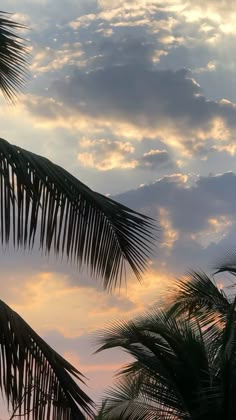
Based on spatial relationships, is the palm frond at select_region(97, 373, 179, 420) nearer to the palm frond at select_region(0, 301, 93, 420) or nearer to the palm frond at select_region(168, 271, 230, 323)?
the palm frond at select_region(168, 271, 230, 323)

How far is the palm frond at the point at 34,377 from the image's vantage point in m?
5.24

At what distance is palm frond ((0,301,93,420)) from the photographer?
206 inches

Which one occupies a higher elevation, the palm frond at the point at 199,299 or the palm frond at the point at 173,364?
the palm frond at the point at 199,299

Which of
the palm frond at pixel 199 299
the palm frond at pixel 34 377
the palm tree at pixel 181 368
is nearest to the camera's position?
the palm frond at pixel 34 377

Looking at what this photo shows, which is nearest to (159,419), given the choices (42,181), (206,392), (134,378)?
(206,392)

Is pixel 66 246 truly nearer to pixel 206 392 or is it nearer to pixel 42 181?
pixel 42 181

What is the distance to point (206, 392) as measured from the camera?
1090 centimetres

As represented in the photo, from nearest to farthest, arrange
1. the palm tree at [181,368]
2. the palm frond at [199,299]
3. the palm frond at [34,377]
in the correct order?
the palm frond at [34,377]
the palm tree at [181,368]
the palm frond at [199,299]

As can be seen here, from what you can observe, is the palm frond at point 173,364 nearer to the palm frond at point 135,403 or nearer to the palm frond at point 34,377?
the palm frond at point 135,403

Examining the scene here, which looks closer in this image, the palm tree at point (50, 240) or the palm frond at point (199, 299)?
the palm tree at point (50, 240)

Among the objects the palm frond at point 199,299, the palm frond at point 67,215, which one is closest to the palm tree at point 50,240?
the palm frond at point 67,215

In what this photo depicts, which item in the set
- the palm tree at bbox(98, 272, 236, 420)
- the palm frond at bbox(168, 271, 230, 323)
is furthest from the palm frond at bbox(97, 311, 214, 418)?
the palm frond at bbox(168, 271, 230, 323)

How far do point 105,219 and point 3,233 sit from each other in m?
0.92

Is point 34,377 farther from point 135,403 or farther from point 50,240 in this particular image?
point 135,403
